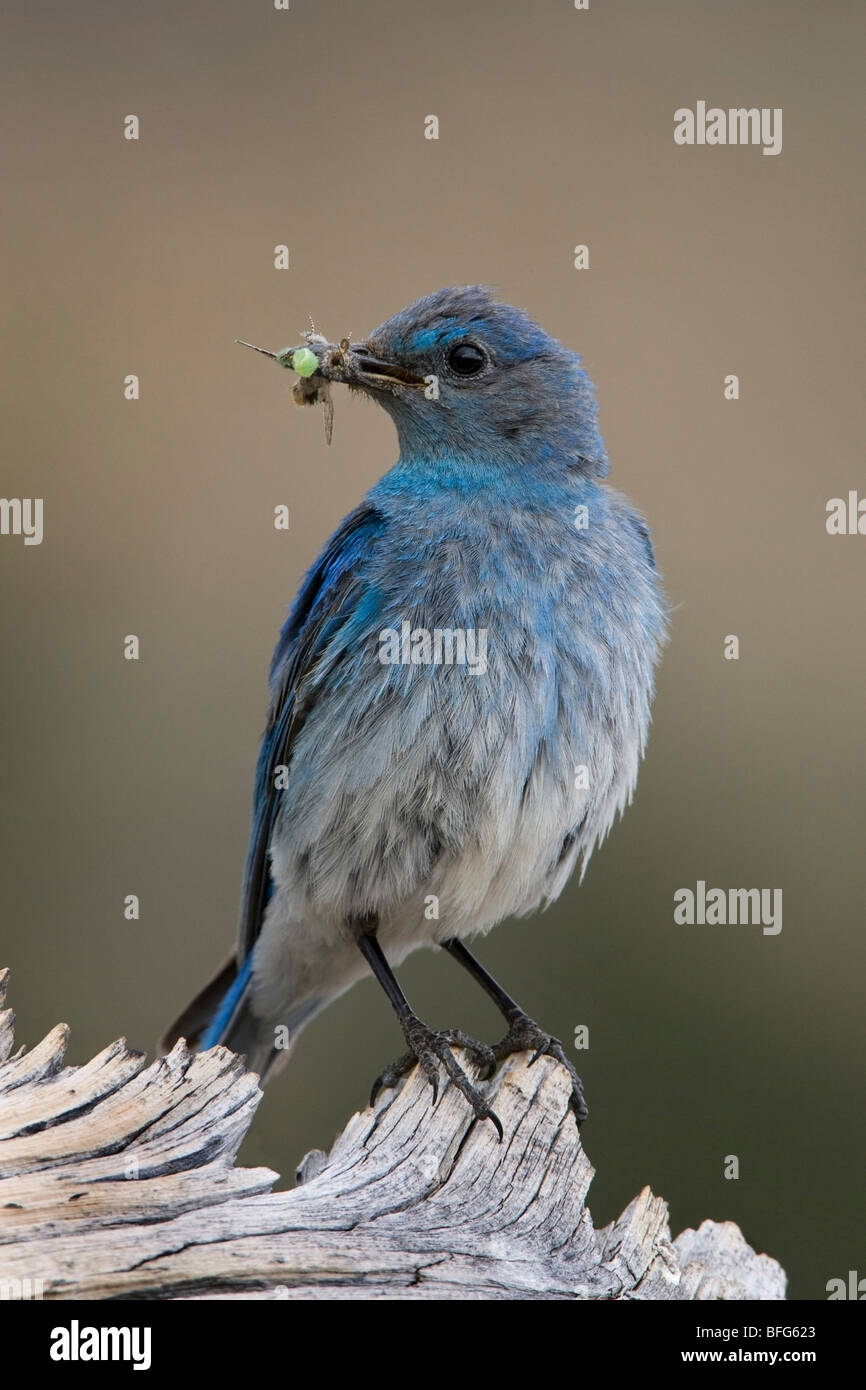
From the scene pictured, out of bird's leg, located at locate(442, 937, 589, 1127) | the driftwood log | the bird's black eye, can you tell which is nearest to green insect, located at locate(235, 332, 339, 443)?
the bird's black eye

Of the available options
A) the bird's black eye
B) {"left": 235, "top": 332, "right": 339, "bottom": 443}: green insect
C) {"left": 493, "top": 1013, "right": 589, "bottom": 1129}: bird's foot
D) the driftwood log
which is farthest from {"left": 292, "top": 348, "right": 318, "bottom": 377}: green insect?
the driftwood log

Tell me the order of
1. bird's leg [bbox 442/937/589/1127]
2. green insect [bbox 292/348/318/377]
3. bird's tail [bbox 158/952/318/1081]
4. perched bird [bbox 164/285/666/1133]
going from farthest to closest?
1. bird's tail [bbox 158/952/318/1081]
2. green insect [bbox 292/348/318/377]
3. bird's leg [bbox 442/937/589/1127]
4. perched bird [bbox 164/285/666/1133]

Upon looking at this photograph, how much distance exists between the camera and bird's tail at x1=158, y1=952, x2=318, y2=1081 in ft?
20.6

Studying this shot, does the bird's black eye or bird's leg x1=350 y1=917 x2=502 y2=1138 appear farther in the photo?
the bird's black eye

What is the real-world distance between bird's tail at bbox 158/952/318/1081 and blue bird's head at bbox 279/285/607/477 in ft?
6.72

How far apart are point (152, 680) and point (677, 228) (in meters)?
3.87

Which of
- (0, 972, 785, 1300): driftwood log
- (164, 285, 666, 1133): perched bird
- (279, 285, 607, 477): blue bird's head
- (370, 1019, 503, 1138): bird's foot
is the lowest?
(0, 972, 785, 1300): driftwood log

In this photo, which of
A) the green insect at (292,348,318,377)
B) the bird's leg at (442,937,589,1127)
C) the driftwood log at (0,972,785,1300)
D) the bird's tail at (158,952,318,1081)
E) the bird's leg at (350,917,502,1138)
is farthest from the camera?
the bird's tail at (158,952,318,1081)

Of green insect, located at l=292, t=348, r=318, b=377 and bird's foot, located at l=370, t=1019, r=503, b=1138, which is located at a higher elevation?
green insect, located at l=292, t=348, r=318, b=377

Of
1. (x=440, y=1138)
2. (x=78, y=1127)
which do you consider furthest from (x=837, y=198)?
(x=78, y=1127)

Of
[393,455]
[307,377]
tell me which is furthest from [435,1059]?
[393,455]

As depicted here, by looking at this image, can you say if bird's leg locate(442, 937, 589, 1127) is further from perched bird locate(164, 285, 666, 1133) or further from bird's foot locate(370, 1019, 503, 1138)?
bird's foot locate(370, 1019, 503, 1138)

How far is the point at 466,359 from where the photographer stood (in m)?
5.85

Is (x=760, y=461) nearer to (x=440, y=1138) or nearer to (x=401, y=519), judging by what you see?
(x=401, y=519)
